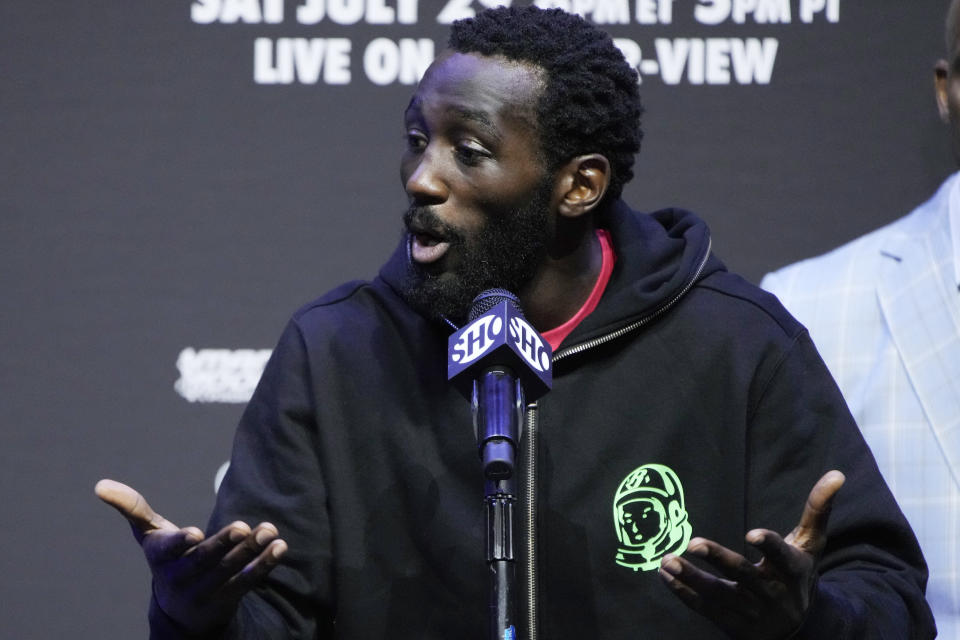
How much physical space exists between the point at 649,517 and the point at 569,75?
642mm

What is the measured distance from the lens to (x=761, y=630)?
5.30 ft

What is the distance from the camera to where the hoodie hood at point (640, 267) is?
82.6 inches

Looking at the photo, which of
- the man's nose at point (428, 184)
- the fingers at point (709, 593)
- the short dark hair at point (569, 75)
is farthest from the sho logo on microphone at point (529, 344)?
the short dark hair at point (569, 75)

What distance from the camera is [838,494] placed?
199cm

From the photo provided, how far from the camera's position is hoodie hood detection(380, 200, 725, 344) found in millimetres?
2098

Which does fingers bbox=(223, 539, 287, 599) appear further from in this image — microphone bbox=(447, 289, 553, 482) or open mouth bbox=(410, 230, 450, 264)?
open mouth bbox=(410, 230, 450, 264)

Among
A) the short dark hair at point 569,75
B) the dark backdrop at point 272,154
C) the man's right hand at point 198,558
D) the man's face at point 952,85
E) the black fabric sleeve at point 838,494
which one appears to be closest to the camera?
the man's right hand at point 198,558

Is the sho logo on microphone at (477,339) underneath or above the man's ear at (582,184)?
underneath

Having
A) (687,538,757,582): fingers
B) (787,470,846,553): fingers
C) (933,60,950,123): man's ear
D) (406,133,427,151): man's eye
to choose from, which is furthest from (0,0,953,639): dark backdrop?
(687,538,757,582): fingers

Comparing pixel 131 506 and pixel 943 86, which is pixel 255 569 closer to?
pixel 131 506

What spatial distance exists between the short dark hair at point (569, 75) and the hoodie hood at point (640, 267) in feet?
0.25

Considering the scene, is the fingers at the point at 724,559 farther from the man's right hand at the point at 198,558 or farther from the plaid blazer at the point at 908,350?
the plaid blazer at the point at 908,350

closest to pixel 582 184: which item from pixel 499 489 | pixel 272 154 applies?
pixel 499 489

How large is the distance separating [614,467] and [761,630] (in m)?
0.47
